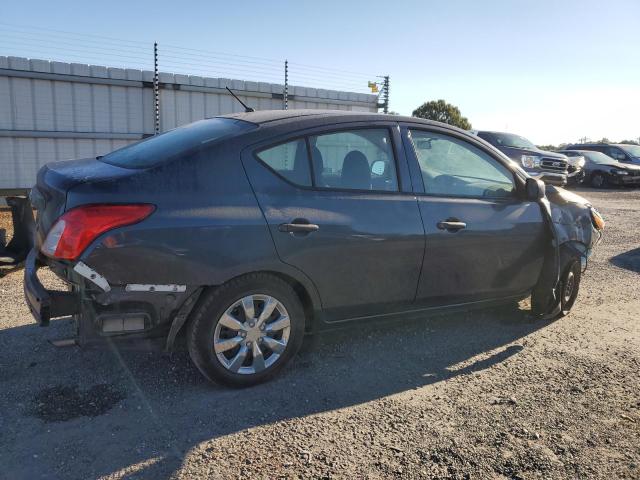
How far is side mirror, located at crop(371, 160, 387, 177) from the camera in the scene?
12.9ft

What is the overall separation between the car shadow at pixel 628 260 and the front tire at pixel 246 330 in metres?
5.52

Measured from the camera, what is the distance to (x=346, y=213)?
366 centimetres

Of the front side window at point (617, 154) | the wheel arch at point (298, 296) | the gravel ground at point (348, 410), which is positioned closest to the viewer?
the gravel ground at point (348, 410)

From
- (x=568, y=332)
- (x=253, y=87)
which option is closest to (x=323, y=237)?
(x=568, y=332)

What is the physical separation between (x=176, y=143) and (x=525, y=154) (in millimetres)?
14367

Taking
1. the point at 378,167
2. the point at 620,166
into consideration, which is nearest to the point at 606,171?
the point at 620,166

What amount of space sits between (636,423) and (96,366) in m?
3.42

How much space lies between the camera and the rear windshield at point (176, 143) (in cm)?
341

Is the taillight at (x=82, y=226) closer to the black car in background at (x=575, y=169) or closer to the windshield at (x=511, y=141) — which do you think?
the windshield at (x=511, y=141)

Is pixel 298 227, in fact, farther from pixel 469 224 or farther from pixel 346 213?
pixel 469 224

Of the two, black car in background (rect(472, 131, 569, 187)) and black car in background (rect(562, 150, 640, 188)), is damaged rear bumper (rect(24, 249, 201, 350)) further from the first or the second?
black car in background (rect(562, 150, 640, 188))

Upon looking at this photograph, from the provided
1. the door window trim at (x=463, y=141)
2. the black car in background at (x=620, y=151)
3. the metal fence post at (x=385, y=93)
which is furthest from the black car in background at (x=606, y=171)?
the door window trim at (x=463, y=141)

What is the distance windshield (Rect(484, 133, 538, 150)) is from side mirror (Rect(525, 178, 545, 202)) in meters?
12.4

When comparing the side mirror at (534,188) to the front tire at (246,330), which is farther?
the side mirror at (534,188)
